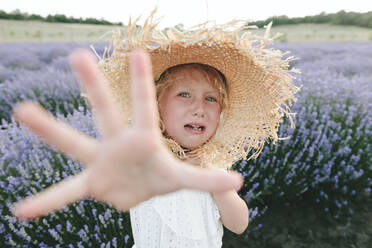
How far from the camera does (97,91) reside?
0.43 meters

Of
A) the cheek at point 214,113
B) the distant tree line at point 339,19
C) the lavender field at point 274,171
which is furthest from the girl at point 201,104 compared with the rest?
the distant tree line at point 339,19

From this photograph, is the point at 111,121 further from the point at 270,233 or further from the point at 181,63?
the point at 270,233

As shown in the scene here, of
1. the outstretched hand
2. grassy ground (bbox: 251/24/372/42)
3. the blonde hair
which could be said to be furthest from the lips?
grassy ground (bbox: 251/24/372/42)

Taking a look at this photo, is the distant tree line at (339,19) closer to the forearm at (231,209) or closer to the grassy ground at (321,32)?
the grassy ground at (321,32)

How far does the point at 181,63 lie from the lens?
3.94 ft

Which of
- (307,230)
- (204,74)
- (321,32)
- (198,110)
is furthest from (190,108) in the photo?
(321,32)

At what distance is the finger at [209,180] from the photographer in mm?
475

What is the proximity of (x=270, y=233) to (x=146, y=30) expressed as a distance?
2221 millimetres

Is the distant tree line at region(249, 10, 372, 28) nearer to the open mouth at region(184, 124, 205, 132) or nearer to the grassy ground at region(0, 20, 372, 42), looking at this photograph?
the grassy ground at region(0, 20, 372, 42)

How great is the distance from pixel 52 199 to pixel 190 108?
0.77m

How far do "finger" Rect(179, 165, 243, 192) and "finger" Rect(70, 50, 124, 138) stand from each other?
0.51 ft

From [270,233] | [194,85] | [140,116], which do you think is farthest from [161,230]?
[270,233]

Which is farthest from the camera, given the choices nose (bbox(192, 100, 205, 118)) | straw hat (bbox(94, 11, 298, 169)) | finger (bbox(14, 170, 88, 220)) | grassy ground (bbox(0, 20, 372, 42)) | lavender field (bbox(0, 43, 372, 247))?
grassy ground (bbox(0, 20, 372, 42))

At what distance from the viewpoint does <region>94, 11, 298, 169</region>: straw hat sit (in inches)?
39.2
